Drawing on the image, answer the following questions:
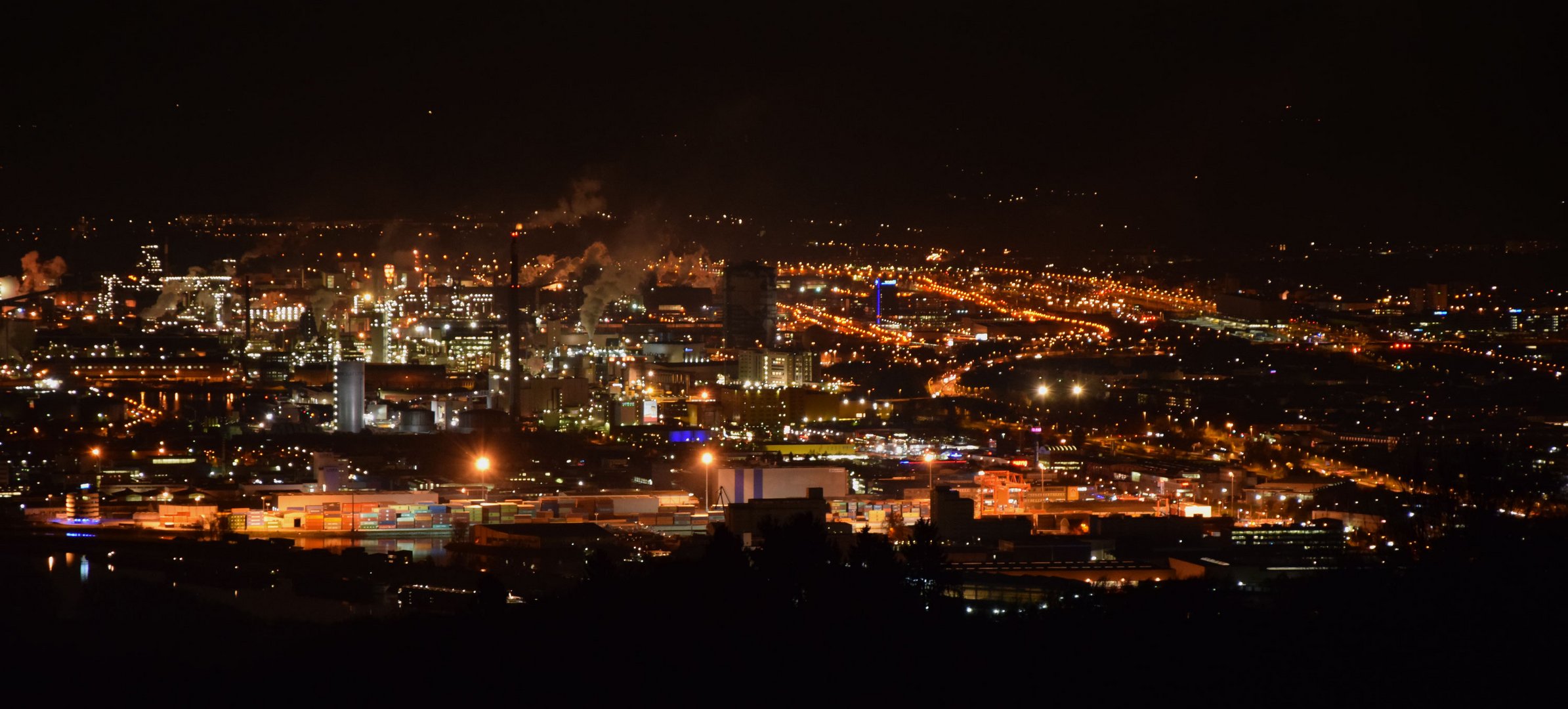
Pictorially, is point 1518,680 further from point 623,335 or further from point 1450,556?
point 623,335

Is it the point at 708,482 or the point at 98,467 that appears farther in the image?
the point at 98,467

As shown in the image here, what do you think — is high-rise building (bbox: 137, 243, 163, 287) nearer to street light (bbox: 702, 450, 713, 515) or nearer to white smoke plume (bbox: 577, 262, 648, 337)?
white smoke plume (bbox: 577, 262, 648, 337)

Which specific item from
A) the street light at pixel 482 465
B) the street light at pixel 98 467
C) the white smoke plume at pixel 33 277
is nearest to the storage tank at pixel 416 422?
the street light at pixel 482 465

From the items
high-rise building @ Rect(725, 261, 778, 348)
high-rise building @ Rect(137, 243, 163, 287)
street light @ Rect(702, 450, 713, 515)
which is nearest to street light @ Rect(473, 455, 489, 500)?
street light @ Rect(702, 450, 713, 515)

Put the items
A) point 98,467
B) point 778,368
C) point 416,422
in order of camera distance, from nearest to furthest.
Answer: point 98,467 → point 416,422 → point 778,368

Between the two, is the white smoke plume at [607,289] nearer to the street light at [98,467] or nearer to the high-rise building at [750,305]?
the high-rise building at [750,305]

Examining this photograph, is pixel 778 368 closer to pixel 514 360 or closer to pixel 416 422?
pixel 514 360

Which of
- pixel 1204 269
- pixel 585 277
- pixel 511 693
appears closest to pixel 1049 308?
pixel 1204 269

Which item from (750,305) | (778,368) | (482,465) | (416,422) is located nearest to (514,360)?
(416,422)
